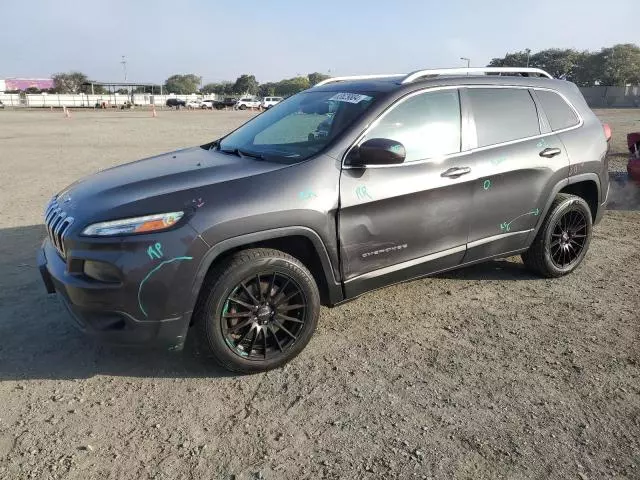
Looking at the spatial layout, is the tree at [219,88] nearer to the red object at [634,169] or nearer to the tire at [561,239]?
the red object at [634,169]

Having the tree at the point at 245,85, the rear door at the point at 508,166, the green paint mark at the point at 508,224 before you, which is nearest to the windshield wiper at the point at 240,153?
the rear door at the point at 508,166

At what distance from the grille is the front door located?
1.67 m

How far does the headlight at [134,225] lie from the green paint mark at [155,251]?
9 centimetres

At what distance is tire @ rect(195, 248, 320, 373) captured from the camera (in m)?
3.05

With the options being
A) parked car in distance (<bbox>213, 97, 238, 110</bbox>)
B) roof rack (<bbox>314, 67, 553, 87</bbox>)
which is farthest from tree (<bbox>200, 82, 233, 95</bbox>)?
roof rack (<bbox>314, 67, 553, 87</bbox>)

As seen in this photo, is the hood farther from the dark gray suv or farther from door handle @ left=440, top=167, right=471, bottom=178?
door handle @ left=440, top=167, right=471, bottom=178

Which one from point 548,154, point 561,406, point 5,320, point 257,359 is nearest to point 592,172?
point 548,154

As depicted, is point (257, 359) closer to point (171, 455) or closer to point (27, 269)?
point (171, 455)

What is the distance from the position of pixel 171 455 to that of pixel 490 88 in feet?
11.7

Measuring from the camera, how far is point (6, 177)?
9859 millimetres

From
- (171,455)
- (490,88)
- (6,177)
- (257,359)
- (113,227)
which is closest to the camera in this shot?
(171,455)

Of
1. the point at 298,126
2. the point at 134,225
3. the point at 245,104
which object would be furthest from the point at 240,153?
the point at 245,104

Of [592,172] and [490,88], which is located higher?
[490,88]

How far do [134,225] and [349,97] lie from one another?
74.8 inches
